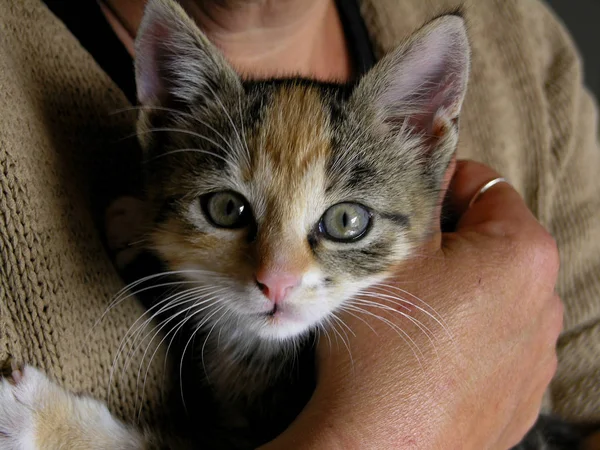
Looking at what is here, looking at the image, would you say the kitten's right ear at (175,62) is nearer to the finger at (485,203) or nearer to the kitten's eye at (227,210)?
the kitten's eye at (227,210)

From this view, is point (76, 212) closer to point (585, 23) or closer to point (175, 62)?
point (175, 62)

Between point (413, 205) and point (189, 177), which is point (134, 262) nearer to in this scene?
point (189, 177)

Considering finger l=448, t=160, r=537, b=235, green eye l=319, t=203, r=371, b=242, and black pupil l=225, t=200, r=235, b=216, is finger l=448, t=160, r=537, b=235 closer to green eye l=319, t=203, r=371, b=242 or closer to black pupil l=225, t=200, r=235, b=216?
green eye l=319, t=203, r=371, b=242

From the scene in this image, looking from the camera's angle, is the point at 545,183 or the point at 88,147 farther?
the point at 545,183

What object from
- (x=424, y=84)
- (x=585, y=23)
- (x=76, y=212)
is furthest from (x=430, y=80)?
(x=585, y=23)

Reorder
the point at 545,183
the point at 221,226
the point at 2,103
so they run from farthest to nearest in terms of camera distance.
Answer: the point at 545,183 < the point at 221,226 < the point at 2,103

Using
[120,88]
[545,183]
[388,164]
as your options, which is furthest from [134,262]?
[545,183]

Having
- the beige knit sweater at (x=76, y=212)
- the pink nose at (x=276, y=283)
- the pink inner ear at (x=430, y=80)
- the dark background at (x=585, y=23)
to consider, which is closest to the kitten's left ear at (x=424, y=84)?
the pink inner ear at (x=430, y=80)
